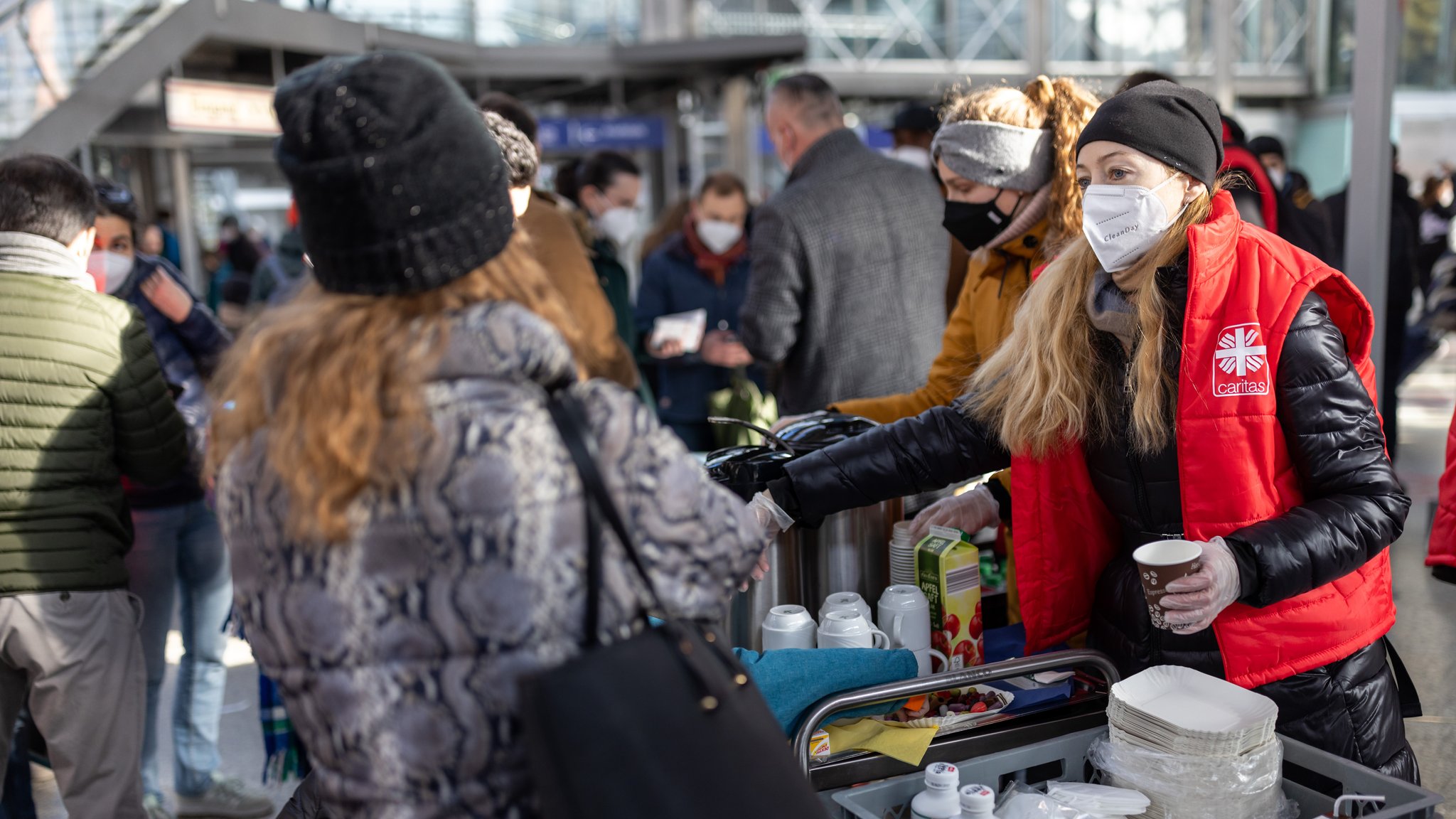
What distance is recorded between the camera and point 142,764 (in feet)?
12.3

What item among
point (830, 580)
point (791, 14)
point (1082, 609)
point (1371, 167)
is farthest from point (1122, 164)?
point (791, 14)

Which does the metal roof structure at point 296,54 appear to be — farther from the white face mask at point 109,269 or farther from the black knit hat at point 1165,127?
the black knit hat at point 1165,127

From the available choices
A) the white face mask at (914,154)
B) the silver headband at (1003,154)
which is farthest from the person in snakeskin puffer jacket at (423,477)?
the white face mask at (914,154)

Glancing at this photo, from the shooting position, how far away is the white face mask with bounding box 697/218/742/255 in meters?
5.37

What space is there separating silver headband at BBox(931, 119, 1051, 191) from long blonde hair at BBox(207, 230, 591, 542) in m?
1.59

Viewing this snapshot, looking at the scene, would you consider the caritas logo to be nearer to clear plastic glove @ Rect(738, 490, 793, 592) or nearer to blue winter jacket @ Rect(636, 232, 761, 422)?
clear plastic glove @ Rect(738, 490, 793, 592)

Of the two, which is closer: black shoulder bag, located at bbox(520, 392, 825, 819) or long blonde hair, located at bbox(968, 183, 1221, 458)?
black shoulder bag, located at bbox(520, 392, 825, 819)

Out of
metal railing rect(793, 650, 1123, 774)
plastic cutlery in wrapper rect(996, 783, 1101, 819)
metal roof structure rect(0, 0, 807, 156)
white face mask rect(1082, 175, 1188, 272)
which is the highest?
metal roof structure rect(0, 0, 807, 156)

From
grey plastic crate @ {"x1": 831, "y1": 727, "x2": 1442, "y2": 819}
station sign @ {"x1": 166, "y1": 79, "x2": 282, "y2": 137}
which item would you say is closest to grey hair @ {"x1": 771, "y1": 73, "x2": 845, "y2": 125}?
grey plastic crate @ {"x1": 831, "y1": 727, "x2": 1442, "y2": 819}

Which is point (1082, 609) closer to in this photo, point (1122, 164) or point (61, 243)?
point (1122, 164)

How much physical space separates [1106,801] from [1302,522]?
533 mm

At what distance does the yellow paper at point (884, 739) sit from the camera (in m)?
1.90

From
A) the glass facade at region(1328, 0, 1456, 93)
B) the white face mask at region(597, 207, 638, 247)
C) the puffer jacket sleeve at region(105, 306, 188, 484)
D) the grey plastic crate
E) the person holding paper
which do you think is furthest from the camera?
the glass facade at region(1328, 0, 1456, 93)

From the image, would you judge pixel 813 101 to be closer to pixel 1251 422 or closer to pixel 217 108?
pixel 1251 422
